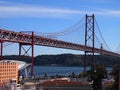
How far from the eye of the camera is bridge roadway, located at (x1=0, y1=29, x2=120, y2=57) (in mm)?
48000

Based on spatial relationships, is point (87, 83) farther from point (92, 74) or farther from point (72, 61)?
point (72, 61)

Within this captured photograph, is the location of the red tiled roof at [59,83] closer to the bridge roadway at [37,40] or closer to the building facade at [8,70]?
the building facade at [8,70]

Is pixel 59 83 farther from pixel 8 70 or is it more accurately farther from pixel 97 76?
pixel 8 70

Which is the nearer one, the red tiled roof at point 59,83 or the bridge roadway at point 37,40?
the bridge roadway at point 37,40

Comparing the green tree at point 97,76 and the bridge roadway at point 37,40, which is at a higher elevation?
the bridge roadway at point 37,40

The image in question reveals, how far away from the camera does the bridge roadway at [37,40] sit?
48000 mm

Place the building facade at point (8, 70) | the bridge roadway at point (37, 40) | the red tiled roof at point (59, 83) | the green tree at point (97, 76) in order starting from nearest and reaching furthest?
the green tree at point (97, 76), the bridge roadway at point (37, 40), the red tiled roof at point (59, 83), the building facade at point (8, 70)

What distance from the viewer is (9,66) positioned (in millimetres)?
54250

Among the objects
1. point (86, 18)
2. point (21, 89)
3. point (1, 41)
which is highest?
point (86, 18)

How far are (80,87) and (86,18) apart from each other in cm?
2501

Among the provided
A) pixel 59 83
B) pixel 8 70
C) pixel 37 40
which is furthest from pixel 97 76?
pixel 8 70

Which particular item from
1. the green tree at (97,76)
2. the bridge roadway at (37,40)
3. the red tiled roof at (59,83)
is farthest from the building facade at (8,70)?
the green tree at (97,76)

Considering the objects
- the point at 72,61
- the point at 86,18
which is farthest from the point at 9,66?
the point at 72,61

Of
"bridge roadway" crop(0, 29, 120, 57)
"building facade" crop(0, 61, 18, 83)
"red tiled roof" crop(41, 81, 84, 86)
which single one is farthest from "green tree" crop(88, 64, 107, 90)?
"building facade" crop(0, 61, 18, 83)
